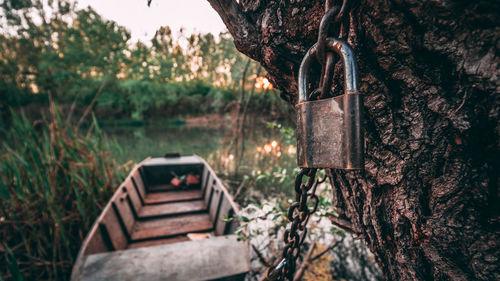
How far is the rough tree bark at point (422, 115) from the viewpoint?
0.50 meters

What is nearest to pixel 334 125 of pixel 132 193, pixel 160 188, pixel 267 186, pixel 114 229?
pixel 114 229

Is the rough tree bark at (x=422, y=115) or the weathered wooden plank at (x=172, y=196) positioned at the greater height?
the rough tree bark at (x=422, y=115)

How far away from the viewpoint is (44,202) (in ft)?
9.34

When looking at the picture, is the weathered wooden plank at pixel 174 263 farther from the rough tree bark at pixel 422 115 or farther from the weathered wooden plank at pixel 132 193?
the weathered wooden plank at pixel 132 193

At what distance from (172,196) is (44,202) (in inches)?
81.7

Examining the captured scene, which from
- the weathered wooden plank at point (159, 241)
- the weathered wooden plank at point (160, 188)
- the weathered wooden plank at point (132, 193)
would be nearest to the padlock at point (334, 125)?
the weathered wooden plank at point (159, 241)

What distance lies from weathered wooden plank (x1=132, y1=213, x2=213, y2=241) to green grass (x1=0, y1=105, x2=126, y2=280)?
27.5 inches

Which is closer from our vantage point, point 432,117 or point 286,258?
point 432,117

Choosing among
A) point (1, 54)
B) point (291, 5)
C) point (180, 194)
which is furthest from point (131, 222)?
point (1, 54)

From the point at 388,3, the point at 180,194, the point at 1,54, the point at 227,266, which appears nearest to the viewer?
the point at 388,3

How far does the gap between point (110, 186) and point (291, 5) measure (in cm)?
438

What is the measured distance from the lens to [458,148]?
570 millimetres

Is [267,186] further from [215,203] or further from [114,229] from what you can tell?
[114,229]

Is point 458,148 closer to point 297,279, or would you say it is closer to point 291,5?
point 291,5
